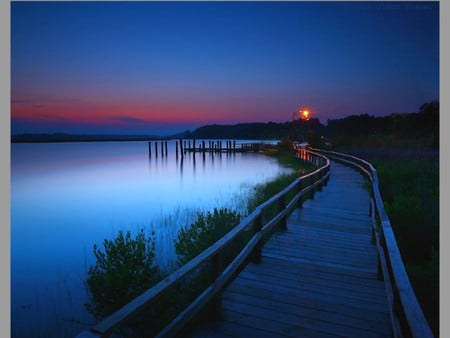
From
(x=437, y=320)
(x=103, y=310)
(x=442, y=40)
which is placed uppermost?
(x=442, y=40)

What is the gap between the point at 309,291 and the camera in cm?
372

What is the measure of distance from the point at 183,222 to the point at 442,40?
9.15 meters

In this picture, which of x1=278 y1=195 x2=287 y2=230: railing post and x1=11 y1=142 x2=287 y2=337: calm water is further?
x1=278 y1=195 x2=287 y2=230: railing post

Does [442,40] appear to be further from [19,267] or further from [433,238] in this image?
[19,267]

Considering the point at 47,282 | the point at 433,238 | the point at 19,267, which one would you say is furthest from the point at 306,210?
the point at 19,267

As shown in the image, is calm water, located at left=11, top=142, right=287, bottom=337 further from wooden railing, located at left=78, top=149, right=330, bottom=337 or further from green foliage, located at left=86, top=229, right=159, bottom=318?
wooden railing, located at left=78, top=149, right=330, bottom=337

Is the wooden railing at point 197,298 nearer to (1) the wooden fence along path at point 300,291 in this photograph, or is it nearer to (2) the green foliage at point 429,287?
(1) the wooden fence along path at point 300,291

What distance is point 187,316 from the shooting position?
2664 millimetres

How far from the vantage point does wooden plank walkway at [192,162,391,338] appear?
298cm

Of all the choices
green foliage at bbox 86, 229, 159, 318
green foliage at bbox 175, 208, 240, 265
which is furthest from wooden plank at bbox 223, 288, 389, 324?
green foliage at bbox 175, 208, 240, 265

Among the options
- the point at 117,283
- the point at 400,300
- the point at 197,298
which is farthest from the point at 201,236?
the point at 400,300

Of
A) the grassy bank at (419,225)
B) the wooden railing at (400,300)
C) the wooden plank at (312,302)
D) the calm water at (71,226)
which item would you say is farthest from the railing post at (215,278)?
the calm water at (71,226)

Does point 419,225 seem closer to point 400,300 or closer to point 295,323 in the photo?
point 295,323

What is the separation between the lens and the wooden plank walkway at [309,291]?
2979mm
